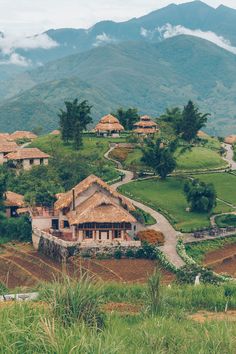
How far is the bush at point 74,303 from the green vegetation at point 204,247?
97.4ft

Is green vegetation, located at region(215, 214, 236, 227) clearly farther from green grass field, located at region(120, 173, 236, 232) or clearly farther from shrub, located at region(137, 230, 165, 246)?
shrub, located at region(137, 230, 165, 246)

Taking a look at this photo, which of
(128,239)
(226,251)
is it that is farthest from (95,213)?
(226,251)

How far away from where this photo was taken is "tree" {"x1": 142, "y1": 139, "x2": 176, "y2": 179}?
67875 millimetres

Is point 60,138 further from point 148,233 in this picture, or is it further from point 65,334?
point 65,334

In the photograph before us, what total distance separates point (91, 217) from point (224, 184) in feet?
85.4

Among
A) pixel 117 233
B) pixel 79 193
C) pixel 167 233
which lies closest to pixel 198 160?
pixel 167 233

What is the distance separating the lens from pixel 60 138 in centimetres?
8975

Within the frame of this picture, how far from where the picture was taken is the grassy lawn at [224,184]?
64.8 m

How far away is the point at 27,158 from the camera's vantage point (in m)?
76.8

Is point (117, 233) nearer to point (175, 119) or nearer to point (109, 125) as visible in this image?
point (175, 119)

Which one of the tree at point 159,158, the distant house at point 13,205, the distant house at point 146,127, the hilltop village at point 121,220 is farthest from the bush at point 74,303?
the distant house at point 146,127

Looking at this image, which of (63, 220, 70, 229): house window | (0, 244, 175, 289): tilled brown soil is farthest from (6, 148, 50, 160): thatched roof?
(0, 244, 175, 289): tilled brown soil

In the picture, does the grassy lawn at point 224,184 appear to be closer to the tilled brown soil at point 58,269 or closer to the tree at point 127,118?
the tilled brown soil at point 58,269

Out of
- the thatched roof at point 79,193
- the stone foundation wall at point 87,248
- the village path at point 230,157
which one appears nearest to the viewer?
the stone foundation wall at point 87,248
